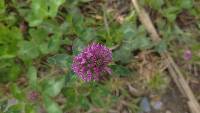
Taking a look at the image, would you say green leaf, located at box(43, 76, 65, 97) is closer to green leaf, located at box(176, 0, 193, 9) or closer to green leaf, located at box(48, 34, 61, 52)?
green leaf, located at box(48, 34, 61, 52)

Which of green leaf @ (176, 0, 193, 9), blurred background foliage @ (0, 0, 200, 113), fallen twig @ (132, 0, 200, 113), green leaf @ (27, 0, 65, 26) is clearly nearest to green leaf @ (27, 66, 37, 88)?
blurred background foliage @ (0, 0, 200, 113)

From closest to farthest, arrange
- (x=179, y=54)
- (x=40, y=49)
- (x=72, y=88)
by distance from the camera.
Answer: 1. (x=72, y=88)
2. (x=40, y=49)
3. (x=179, y=54)

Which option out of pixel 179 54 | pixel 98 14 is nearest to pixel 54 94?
pixel 98 14

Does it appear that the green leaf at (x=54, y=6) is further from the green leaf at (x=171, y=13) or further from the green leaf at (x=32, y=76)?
the green leaf at (x=171, y=13)

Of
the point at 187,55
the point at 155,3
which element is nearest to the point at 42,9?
the point at 155,3

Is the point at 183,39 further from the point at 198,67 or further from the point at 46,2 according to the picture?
the point at 46,2

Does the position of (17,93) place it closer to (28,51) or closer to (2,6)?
(28,51)
